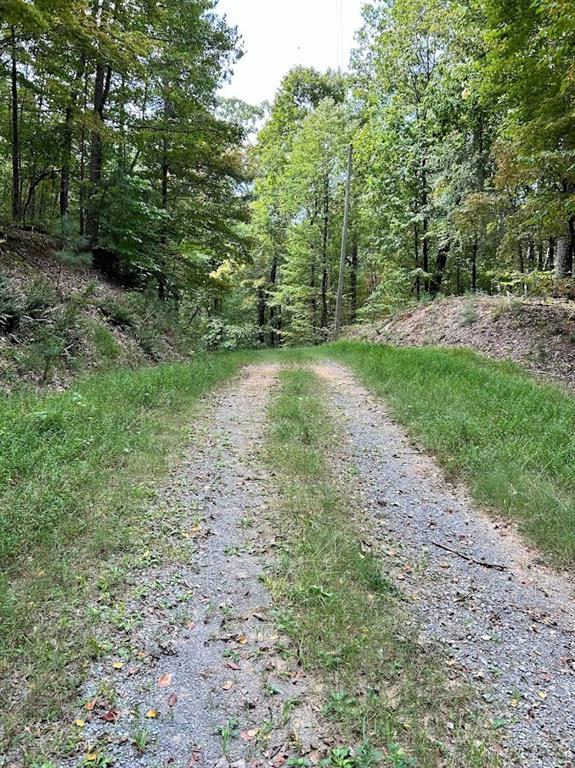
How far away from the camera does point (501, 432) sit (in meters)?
4.93

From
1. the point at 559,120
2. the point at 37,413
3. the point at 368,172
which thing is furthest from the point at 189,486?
the point at 368,172

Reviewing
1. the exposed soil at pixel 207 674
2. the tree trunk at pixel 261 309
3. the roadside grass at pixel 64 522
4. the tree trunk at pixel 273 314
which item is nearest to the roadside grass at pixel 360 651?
the exposed soil at pixel 207 674

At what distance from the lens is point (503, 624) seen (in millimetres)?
2609

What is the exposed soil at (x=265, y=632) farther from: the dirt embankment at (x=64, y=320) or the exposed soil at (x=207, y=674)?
the dirt embankment at (x=64, y=320)

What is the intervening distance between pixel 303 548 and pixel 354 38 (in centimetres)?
2241

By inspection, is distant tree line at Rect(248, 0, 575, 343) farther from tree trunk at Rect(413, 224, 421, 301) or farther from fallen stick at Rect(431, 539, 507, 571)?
fallen stick at Rect(431, 539, 507, 571)

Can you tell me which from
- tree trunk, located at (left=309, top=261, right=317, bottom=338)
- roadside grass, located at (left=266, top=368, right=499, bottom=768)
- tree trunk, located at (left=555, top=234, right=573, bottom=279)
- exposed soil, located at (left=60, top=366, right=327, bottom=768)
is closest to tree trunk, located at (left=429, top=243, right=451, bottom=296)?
tree trunk, located at (left=555, top=234, right=573, bottom=279)

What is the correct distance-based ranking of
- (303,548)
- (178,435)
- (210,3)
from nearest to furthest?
(303,548), (178,435), (210,3)

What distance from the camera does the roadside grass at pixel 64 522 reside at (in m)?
2.04

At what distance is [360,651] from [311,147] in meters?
22.7

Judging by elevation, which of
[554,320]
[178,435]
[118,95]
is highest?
[118,95]

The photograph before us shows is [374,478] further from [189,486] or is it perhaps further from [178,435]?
[178,435]

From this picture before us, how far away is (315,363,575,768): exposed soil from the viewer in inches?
79.6

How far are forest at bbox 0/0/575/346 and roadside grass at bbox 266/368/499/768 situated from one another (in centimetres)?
Answer: 687
